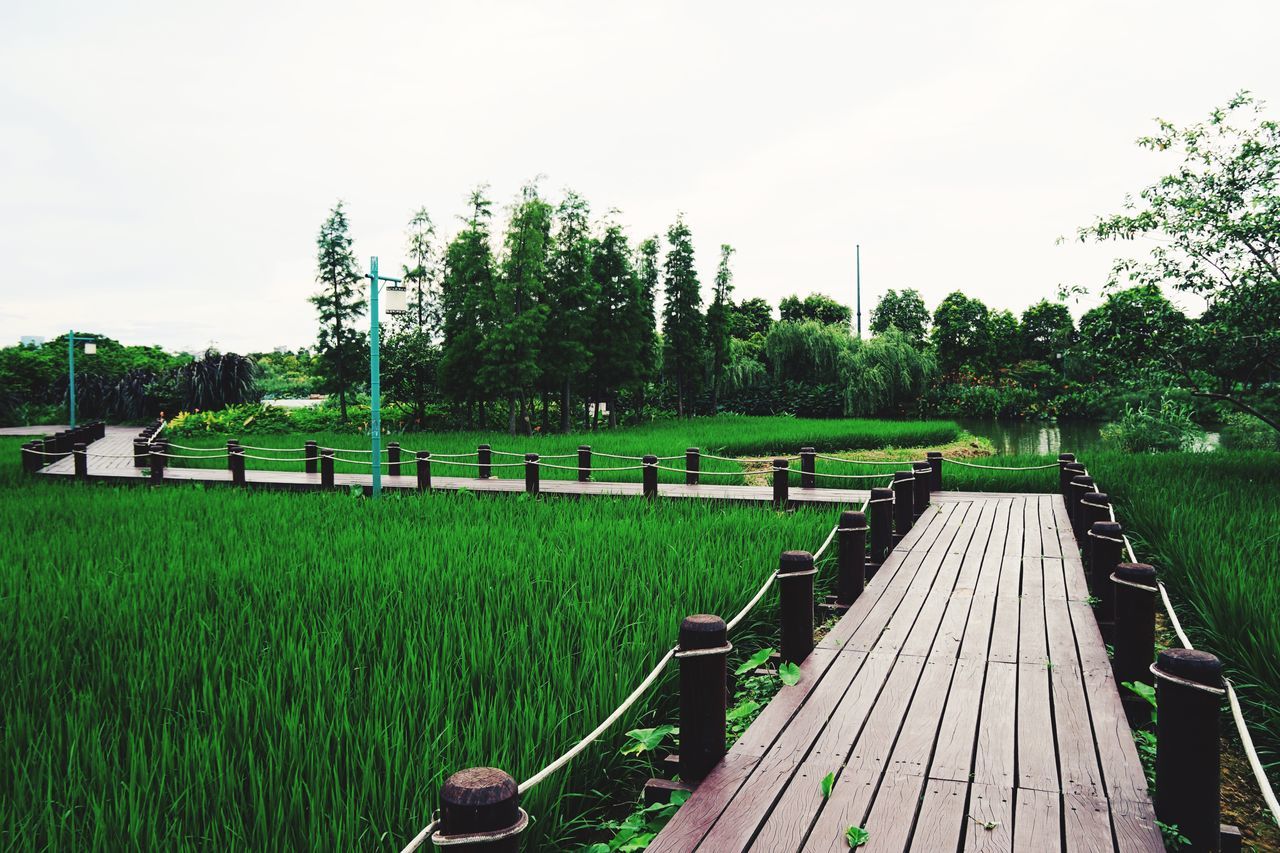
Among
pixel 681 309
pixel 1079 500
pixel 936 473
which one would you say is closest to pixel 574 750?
pixel 1079 500

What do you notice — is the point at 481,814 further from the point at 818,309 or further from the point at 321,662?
the point at 818,309

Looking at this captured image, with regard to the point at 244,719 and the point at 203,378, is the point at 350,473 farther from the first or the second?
the point at 203,378

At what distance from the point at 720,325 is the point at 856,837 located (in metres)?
31.2

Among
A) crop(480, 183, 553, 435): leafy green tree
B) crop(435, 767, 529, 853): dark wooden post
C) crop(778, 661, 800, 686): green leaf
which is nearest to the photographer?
crop(435, 767, 529, 853): dark wooden post

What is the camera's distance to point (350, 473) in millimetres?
14883

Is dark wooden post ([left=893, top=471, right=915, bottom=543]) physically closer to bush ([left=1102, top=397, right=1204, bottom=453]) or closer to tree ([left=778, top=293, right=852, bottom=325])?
bush ([left=1102, top=397, right=1204, bottom=453])

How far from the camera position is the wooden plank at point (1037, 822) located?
2.53 meters

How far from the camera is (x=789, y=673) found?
415cm

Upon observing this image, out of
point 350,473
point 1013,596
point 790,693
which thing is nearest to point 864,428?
point 350,473

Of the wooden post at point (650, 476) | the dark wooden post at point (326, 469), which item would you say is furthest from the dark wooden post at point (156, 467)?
the wooden post at point (650, 476)

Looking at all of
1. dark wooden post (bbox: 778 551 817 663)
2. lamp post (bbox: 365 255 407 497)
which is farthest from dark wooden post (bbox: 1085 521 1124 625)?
lamp post (bbox: 365 255 407 497)

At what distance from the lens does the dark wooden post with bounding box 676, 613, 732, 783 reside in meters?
3.14

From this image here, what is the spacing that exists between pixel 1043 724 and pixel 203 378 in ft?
112

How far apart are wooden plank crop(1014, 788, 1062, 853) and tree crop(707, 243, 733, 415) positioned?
101 feet
